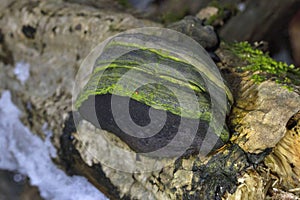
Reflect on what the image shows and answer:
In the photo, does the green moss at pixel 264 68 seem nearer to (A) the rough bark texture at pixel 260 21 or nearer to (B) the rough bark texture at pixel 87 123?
(B) the rough bark texture at pixel 87 123

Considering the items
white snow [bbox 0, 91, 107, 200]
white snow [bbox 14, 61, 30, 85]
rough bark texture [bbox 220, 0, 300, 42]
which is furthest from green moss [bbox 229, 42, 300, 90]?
white snow [bbox 14, 61, 30, 85]

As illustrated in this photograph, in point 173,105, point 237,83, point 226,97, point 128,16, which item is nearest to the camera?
point 173,105

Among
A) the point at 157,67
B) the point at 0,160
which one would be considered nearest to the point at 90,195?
the point at 0,160

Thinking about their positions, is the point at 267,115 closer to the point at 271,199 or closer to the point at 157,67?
the point at 271,199

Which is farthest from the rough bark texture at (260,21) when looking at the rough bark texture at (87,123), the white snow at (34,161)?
the white snow at (34,161)

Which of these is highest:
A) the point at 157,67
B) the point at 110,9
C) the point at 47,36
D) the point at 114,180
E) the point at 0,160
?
the point at 157,67
